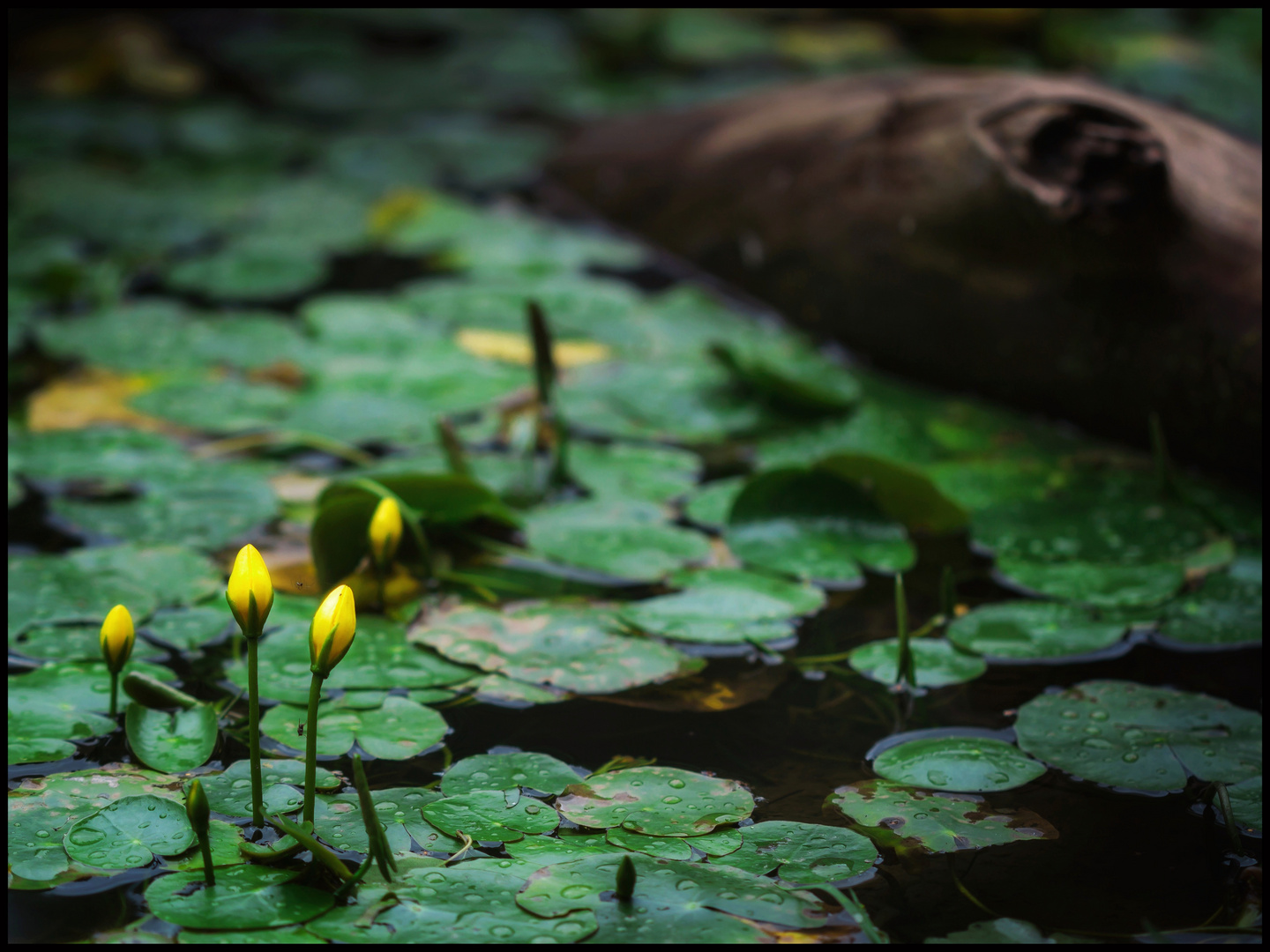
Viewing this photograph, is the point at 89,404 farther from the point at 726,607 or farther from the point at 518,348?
the point at 726,607

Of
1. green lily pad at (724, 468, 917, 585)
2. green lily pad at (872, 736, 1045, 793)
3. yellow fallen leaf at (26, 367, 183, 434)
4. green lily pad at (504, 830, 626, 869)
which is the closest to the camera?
green lily pad at (504, 830, 626, 869)

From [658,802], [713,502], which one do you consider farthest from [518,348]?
[658,802]

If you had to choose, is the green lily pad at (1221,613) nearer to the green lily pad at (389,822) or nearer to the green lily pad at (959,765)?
the green lily pad at (959,765)

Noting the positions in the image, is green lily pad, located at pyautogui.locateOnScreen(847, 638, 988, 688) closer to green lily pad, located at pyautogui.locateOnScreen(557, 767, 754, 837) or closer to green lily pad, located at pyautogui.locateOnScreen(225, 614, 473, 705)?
green lily pad, located at pyautogui.locateOnScreen(557, 767, 754, 837)

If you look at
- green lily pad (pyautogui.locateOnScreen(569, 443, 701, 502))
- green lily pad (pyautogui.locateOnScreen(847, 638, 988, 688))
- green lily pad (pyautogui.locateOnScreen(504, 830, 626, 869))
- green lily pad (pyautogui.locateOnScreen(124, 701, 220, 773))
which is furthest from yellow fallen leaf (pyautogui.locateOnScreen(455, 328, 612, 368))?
green lily pad (pyautogui.locateOnScreen(504, 830, 626, 869))

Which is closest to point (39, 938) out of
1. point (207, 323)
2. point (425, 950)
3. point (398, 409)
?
point (425, 950)

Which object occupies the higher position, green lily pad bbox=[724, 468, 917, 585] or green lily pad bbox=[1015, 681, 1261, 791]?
green lily pad bbox=[724, 468, 917, 585]

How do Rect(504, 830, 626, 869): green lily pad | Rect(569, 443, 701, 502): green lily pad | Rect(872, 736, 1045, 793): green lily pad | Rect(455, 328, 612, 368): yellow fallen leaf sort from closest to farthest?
Rect(504, 830, 626, 869): green lily pad < Rect(872, 736, 1045, 793): green lily pad < Rect(569, 443, 701, 502): green lily pad < Rect(455, 328, 612, 368): yellow fallen leaf

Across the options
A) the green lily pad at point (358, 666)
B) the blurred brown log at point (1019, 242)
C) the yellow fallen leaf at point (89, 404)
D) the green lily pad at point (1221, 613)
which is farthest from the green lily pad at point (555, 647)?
the blurred brown log at point (1019, 242)
